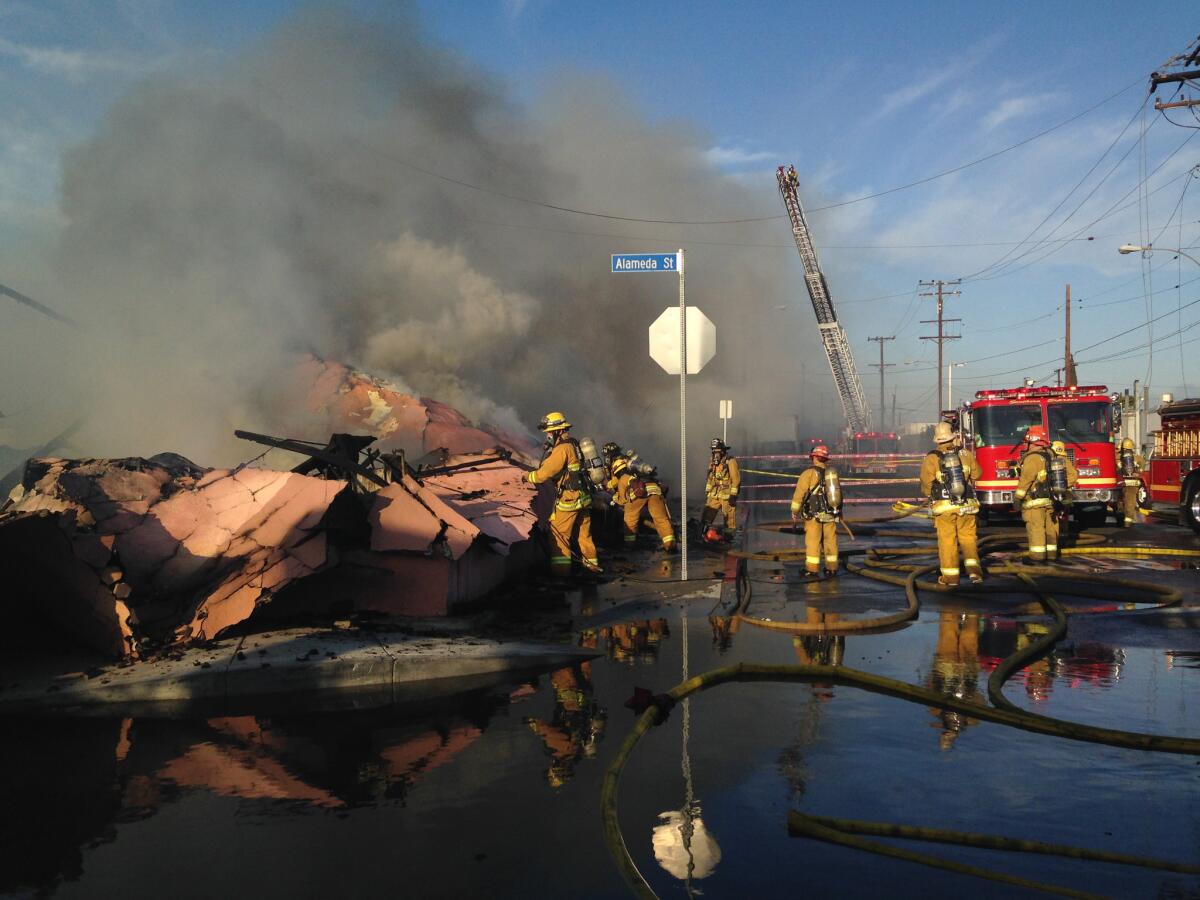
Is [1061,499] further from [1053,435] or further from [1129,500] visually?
[1129,500]

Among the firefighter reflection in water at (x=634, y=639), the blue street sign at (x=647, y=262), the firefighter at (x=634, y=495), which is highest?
the blue street sign at (x=647, y=262)

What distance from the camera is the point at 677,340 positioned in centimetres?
991

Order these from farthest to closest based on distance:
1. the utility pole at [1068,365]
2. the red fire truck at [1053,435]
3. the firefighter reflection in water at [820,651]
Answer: the utility pole at [1068,365]
the red fire truck at [1053,435]
the firefighter reflection in water at [820,651]

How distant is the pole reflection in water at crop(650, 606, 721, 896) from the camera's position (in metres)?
3.22

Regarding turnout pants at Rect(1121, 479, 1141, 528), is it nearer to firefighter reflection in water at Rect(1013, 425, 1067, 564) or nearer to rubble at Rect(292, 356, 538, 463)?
firefighter reflection in water at Rect(1013, 425, 1067, 564)

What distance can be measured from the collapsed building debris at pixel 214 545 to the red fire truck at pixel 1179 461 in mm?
13248

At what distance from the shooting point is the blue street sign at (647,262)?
365 inches

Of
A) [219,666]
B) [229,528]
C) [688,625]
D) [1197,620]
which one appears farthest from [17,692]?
[1197,620]

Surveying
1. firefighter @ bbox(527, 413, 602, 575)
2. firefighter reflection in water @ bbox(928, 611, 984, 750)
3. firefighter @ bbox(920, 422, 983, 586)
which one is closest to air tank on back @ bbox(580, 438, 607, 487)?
firefighter @ bbox(527, 413, 602, 575)

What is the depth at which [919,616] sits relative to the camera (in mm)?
8094

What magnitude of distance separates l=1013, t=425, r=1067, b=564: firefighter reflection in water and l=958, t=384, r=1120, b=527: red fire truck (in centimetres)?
450

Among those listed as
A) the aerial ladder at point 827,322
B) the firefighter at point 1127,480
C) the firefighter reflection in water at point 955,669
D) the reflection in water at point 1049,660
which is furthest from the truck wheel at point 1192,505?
the aerial ladder at point 827,322

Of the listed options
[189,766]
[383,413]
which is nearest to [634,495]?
[383,413]

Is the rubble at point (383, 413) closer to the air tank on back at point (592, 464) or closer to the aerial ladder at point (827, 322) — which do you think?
the air tank on back at point (592, 464)
